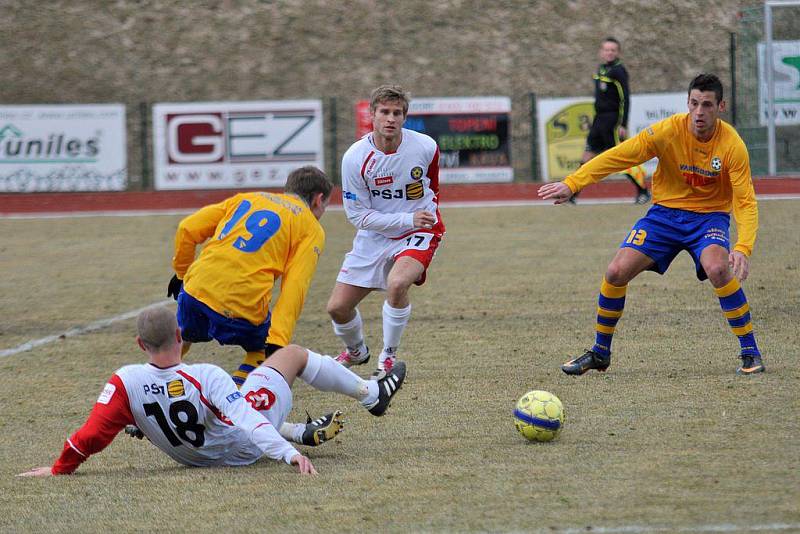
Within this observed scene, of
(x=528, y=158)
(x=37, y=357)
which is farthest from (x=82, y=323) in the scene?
(x=528, y=158)

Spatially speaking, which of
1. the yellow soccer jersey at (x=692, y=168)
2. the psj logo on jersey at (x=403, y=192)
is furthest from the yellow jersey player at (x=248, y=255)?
the yellow soccer jersey at (x=692, y=168)

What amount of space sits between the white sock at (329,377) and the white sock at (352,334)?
202cm

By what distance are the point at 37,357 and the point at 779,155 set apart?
54.1 feet

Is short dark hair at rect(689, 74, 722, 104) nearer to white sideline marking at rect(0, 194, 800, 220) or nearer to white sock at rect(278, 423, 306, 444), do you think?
white sock at rect(278, 423, 306, 444)

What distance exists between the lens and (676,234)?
7.02 metres

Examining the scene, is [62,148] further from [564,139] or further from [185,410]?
[185,410]

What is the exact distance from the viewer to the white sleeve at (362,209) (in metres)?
7.24

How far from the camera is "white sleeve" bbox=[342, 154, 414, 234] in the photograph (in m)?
7.24

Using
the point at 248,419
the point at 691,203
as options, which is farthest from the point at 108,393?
the point at 691,203

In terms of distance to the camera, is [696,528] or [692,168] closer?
[696,528]

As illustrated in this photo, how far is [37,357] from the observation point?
836 cm

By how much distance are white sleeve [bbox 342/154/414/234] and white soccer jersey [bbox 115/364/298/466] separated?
2.49 metres

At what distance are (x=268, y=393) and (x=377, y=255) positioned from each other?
2498 mm

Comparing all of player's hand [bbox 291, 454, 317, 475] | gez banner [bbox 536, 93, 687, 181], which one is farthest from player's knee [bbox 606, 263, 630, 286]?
gez banner [bbox 536, 93, 687, 181]
